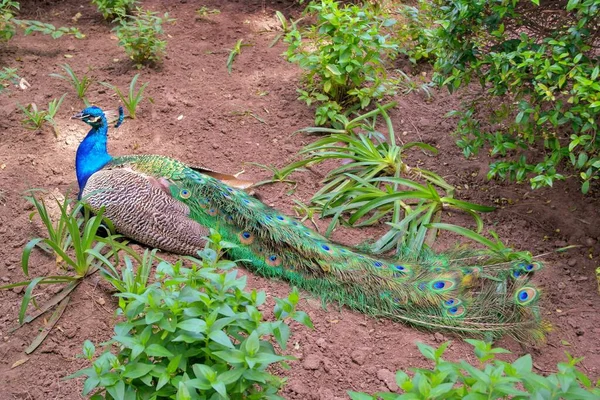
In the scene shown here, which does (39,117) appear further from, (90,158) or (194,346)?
(194,346)

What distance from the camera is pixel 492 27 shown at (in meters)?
3.82

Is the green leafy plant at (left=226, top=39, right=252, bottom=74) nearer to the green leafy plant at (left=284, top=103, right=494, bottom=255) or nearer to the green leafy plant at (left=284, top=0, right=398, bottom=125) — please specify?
the green leafy plant at (left=284, top=0, right=398, bottom=125)

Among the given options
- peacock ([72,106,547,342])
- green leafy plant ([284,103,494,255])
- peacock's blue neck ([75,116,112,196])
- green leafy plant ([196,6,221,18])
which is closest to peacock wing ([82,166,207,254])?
peacock ([72,106,547,342])

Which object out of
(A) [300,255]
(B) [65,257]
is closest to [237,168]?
(A) [300,255]

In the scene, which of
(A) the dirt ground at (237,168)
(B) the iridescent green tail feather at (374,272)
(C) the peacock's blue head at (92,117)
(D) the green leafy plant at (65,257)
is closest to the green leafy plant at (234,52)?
(A) the dirt ground at (237,168)

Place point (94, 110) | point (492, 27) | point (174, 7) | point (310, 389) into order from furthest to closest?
1. point (174, 7)
2. point (94, 110)
3. point (492, 27)
4. point (310, 389)

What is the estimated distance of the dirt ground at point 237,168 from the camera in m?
3.21

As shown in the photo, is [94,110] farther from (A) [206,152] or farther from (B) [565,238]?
(B) [565,238]

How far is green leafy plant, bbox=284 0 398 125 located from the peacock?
1.29 meters

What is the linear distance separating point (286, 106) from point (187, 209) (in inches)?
66.0

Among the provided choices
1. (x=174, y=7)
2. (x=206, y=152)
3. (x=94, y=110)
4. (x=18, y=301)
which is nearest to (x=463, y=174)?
(x=206, y=152)

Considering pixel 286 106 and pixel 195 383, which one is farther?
pixel 286 106

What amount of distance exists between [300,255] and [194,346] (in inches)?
58.9

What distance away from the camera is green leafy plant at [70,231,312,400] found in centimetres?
209
